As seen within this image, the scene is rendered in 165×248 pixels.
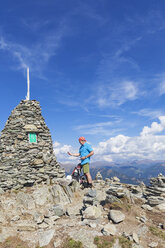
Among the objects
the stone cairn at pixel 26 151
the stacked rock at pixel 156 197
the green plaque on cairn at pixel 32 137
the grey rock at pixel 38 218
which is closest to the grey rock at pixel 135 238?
the stacked rock at pixel 156 197

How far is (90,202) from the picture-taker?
11250mm

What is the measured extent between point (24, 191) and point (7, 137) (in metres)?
5.63

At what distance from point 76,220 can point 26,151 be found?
8.79 meters

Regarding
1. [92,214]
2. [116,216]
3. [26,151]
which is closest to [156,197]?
[116,216]

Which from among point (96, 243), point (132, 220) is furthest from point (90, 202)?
point (96, 243)

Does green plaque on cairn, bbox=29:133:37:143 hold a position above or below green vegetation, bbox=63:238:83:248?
above

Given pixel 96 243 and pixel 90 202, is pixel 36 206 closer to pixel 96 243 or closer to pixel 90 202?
pixel 90 202

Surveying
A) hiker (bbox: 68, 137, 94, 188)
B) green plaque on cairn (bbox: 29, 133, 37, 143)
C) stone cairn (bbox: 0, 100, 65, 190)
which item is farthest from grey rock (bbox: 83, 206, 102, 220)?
green plaque on cairn (bbox: 29, 133, 37, 143)

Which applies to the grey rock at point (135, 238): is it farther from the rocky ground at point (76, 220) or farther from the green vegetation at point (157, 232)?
the green vegetation at point (157, 232)

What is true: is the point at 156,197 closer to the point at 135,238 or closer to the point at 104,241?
the point at 135,238

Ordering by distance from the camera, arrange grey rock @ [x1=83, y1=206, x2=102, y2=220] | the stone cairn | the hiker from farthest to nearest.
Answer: the stone cairn → the hiker → grey rock @ [x1=83, y1=206, x2=102, y2=220]

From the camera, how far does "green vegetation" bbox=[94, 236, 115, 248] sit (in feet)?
23.9

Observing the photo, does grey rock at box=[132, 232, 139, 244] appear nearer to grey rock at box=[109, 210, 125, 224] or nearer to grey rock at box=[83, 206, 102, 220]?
grey rock at box=[109, 210, 125, 224]

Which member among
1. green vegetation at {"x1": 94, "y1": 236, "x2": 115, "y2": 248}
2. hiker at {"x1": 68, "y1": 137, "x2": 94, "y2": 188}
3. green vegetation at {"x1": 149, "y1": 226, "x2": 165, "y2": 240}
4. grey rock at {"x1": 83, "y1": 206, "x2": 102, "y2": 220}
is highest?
hiker at {"x1": 68, "y1": 137, "x2": 94, "y2": 188}
